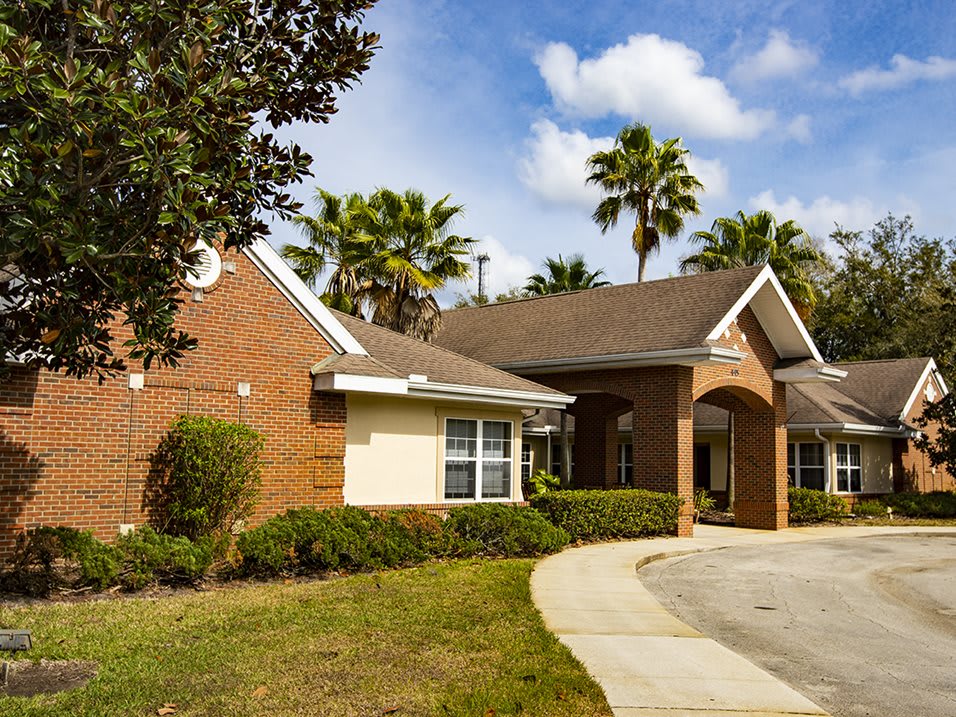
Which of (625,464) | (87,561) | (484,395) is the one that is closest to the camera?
(87,561)

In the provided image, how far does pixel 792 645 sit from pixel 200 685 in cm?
598

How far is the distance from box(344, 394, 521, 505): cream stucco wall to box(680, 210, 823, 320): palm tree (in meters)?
17.4

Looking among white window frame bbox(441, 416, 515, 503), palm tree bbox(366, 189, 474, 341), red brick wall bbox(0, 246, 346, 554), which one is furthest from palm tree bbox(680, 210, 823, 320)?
red brick wall bbox(0, 246, 346, 554)

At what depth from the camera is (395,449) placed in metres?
16.1

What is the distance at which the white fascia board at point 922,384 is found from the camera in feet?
103

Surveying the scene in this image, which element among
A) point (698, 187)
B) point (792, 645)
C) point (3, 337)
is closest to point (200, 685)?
point (3, 337)

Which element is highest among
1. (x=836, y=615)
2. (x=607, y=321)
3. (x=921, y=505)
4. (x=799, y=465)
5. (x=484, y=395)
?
(x=607, y=321)

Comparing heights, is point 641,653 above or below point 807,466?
below

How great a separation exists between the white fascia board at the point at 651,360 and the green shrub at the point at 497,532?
5844mm

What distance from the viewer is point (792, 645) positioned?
29.6ft

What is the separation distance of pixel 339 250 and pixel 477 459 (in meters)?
13.7

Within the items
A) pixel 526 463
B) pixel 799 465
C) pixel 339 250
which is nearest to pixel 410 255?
pixel 339 250

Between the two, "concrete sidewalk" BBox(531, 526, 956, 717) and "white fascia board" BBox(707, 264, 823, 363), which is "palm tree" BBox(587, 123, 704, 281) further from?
"concrete sidewalk" BBox(531, 526, 956, 717)

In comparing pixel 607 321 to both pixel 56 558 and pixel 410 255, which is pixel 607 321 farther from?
pixel 56 558
